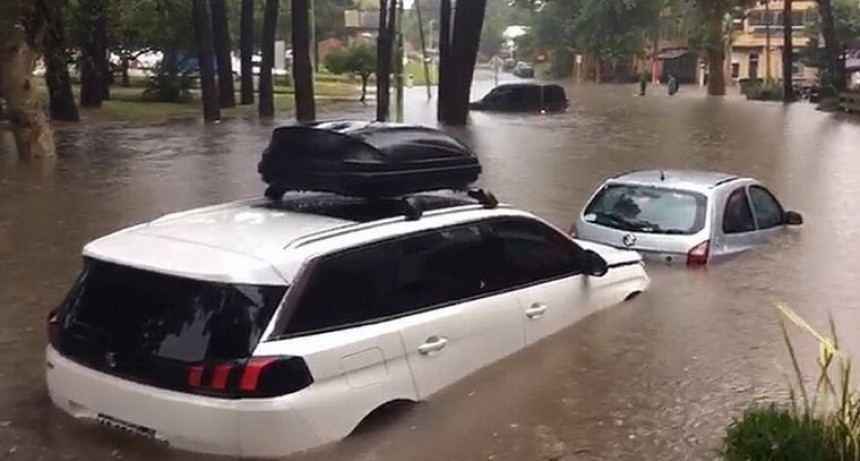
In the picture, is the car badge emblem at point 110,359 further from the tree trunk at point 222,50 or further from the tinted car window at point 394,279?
the tree trunk at point 222,50

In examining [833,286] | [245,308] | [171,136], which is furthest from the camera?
[171,136]

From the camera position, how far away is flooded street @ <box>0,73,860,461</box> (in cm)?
668

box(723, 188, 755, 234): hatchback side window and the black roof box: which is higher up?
the black roof box

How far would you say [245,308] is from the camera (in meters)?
5.92

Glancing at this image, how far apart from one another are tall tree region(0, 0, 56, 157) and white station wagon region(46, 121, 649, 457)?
1724 cm

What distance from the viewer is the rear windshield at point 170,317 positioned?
19.3 ft

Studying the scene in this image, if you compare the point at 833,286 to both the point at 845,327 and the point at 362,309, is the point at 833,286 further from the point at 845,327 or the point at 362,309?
the point at 362,309

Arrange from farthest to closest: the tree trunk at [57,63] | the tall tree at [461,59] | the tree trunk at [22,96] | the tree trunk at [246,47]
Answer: the tree trunk at [246,47] < the tall tree at [461,59] < the tree trunk at [57,63] < the tree trunk at [22,96]

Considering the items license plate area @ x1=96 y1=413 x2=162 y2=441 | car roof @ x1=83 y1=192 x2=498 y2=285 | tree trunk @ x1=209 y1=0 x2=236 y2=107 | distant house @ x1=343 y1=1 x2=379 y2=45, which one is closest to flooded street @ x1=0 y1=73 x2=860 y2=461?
license plate area @ x1=96 y1=413 x2=162 y2=441

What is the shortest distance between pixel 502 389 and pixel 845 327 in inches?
159

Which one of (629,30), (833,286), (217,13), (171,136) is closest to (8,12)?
(171,136)

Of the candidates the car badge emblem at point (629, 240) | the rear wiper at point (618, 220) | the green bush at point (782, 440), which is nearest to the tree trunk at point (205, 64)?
the rear wiper at point (618, 220)

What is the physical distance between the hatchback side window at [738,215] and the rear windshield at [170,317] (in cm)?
797

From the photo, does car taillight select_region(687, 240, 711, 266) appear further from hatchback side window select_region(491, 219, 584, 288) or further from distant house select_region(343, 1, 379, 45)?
distant house select_region(343, 1, 379, 45)
